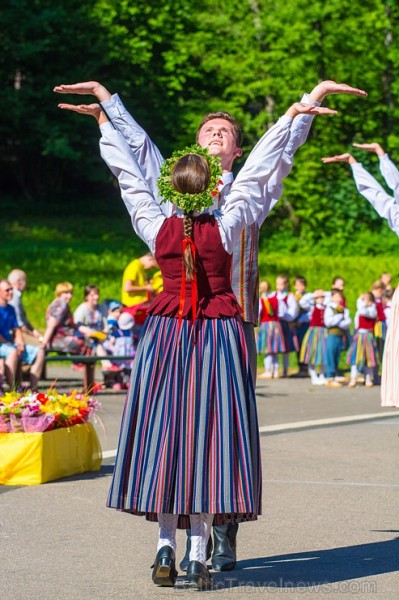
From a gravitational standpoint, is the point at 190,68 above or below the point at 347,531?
above

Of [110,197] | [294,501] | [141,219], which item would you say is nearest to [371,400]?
[294,501]

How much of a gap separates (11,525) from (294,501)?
72.2 inches

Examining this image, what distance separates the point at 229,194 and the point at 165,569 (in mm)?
1673

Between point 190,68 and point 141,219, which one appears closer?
point 141,219

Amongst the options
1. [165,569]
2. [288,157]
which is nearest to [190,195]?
[288,157]

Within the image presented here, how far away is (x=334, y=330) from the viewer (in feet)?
66.2

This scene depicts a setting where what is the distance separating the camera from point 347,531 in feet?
26.1

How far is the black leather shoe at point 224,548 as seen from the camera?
22.7 feet

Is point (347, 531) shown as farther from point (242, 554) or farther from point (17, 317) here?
point (17, 317)

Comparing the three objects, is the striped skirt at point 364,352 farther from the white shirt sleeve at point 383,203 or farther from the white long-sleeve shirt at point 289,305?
the white shirt sleeve at point 383,203

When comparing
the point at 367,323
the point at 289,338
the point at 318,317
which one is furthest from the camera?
the point at 289,338

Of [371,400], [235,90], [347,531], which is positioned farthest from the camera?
[235,90]

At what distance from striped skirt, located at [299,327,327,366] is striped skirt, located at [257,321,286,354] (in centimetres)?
40

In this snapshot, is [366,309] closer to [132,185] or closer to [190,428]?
[132,185]
